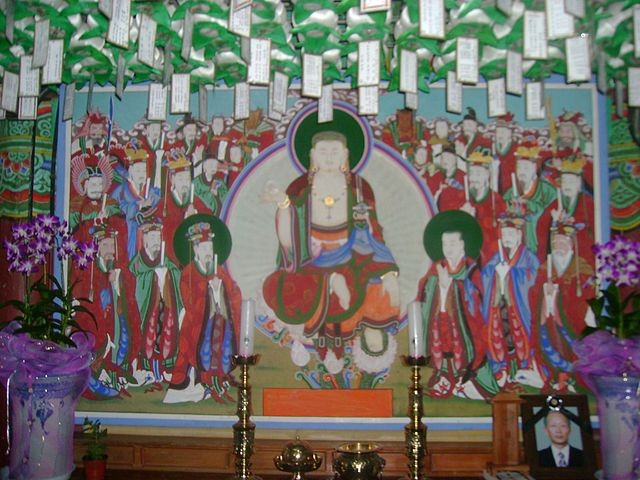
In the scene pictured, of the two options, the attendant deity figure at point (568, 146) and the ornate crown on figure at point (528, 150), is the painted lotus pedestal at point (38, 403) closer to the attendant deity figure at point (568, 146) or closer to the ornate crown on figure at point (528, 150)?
the ornate crown on figure at point (528, 150)

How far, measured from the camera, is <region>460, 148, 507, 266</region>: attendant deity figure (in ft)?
9.07

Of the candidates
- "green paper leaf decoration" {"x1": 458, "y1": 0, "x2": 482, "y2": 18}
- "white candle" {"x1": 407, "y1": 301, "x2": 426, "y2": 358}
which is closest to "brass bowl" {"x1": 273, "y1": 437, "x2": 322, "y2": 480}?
"white candle" {"x1": 407, "y1": 301, "x2": 426, "y2": 358}

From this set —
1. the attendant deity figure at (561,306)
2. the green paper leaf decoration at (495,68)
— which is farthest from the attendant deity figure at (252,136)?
the attendant deity figure at (561,306)

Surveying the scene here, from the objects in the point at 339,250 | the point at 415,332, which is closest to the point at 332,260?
the point at 339,250

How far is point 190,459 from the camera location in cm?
272

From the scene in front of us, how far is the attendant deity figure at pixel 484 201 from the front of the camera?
276 centimetres

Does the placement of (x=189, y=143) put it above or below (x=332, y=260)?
above

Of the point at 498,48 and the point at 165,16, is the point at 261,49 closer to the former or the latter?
the point at 165,16

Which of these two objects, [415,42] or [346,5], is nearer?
[346,5]

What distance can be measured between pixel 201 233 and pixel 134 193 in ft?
1.22

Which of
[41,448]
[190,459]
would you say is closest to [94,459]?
[41,448]

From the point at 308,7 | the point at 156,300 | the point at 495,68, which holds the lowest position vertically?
the point at 156,300

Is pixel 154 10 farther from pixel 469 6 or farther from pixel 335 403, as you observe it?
pixel 335 403

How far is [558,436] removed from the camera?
2322 mm
